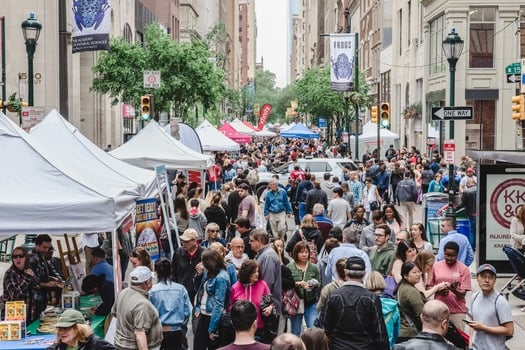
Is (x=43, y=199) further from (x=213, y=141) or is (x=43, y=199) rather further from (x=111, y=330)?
(x=213, y=141)

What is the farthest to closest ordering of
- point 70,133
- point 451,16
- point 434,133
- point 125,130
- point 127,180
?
point 125,130, point 434,133, point 451,16, point 70,133, point 127,180

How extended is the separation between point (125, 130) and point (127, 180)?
53.5m

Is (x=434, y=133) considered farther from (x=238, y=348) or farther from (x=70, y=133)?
(x=238, y=348)

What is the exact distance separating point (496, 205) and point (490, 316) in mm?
7845

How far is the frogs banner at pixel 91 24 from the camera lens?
31797mm

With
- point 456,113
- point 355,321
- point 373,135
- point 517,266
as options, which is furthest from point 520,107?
point 355,321

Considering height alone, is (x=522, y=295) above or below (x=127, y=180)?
below

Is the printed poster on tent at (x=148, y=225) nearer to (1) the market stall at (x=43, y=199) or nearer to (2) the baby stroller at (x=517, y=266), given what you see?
(1) the market stall at (x=43, y=199)

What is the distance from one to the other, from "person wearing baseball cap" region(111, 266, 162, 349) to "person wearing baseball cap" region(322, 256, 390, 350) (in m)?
1.68

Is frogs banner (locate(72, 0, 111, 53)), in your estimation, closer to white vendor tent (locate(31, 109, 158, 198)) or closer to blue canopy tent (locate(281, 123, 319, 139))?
white vendor tent (locate(31, 109, 158, 198))

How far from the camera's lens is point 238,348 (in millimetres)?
6703

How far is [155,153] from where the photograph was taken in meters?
20.4

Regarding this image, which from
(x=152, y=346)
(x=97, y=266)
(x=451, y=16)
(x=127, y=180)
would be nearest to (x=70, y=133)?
(x=127, y=180)

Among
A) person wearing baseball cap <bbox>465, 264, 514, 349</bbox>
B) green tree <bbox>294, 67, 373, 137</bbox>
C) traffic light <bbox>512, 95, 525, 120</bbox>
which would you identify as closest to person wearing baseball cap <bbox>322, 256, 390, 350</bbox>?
person wearing baseball cap <bbox>465, 264, 514, 349</bbox>
